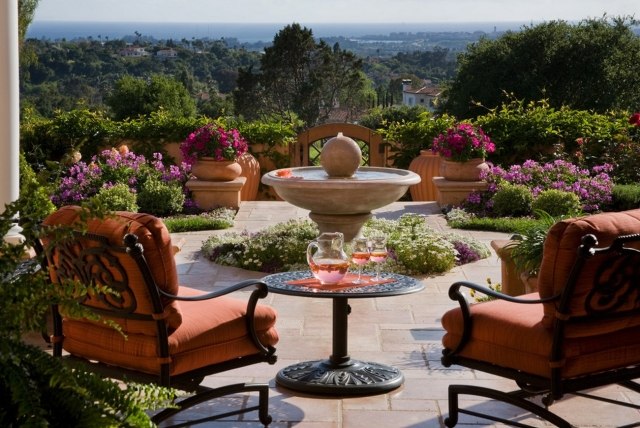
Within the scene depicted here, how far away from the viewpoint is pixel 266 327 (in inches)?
167

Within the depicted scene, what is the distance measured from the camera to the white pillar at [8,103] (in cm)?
567

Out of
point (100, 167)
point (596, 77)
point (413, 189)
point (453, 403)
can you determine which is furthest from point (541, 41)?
point (453, 403)

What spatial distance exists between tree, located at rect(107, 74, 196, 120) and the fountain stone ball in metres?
22.1

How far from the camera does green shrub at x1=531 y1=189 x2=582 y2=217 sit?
1098 cm

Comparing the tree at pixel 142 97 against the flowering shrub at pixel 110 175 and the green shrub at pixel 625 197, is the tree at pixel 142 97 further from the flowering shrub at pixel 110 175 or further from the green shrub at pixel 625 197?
the green shrub at pixel 625 197

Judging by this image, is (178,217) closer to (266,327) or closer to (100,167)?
(100,167)

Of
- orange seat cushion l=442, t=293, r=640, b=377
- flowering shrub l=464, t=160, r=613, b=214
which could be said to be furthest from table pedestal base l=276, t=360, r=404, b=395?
flowering shrub l=464, t=160, r=613, b=214

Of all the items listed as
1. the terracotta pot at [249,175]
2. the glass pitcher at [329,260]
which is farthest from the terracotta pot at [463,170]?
the glass pitcher at [329,260]

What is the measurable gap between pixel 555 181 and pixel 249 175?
13.1 ft

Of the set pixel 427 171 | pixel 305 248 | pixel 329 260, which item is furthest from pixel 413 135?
pixel 329 260

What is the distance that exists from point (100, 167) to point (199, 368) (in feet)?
29.5

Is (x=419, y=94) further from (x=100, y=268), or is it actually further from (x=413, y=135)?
(x=100, y=268)

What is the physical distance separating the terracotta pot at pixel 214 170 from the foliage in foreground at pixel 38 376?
1058 cm

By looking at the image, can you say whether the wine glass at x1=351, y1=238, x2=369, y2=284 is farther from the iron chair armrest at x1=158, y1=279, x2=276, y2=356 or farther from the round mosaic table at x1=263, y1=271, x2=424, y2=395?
the iron chair armrest at x1=158, y1=279, x2=276, y2=356
